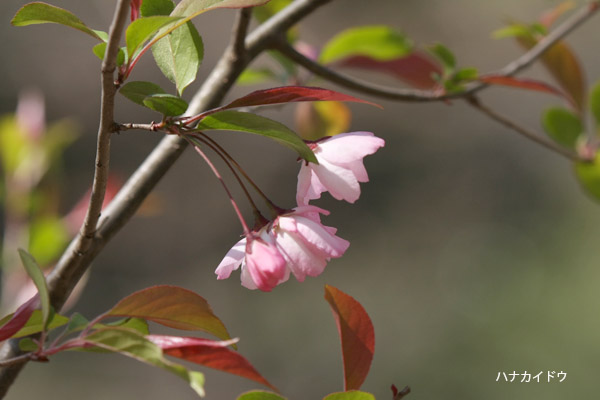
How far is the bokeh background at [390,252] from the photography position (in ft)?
8.79

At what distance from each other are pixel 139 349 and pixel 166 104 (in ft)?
0.50

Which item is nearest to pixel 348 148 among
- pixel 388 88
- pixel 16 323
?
pixel 16 323

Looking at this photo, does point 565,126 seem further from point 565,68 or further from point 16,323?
point 16,323

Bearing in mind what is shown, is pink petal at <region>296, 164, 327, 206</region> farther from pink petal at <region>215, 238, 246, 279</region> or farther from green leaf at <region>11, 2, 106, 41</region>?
green leaf at <region>11, 2, 106, 41</region>

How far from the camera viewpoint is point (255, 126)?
40cm

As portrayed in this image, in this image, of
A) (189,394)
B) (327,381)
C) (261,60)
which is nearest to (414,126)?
(261,60)

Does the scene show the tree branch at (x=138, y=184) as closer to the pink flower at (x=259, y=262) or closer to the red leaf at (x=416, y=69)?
the pink flower at (x=259, y=262)

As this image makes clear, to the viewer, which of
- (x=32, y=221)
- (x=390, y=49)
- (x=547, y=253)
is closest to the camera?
(x=390, y=49)

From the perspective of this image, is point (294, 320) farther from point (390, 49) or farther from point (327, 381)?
point (390, 49)

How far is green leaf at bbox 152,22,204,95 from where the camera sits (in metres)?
0.46

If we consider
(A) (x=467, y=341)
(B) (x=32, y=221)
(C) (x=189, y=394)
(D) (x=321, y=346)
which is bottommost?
(C) (x=189, y=394)

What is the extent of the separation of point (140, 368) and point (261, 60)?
1600 millimetres

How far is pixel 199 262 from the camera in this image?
2977 mm

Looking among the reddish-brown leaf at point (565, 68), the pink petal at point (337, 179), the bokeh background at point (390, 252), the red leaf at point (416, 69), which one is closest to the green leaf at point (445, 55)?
the red leaf at point (416, 69)
